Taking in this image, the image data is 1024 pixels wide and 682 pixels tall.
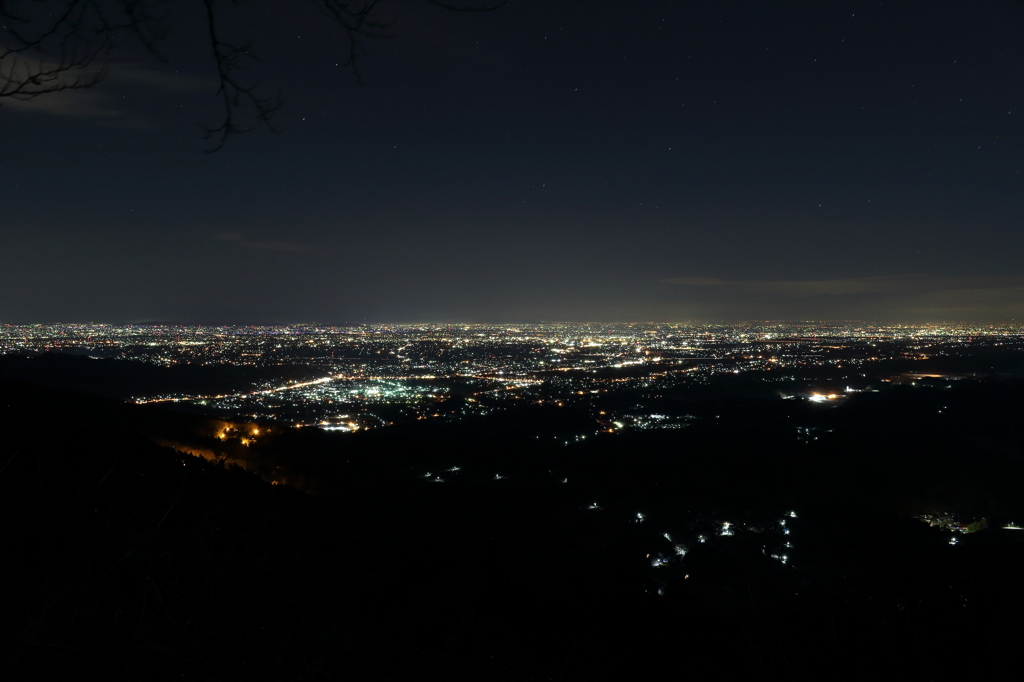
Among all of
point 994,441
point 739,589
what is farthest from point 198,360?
point 994,441

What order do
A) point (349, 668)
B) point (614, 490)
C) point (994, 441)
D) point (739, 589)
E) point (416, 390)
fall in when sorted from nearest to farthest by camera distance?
1. point (349, 668)
2. point (739, 589)
3. point (614, 490)
4. point (994, 441)
5. point (416, 390)

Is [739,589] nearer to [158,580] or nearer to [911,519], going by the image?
[158,580]

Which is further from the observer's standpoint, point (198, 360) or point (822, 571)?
Result: point (198, 360)

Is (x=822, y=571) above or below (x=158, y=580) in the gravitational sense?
below

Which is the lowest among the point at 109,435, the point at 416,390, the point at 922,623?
the point at 416,390

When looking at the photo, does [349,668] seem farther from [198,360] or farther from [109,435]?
[198,360]

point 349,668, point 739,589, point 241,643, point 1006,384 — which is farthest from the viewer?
point 1006,384
